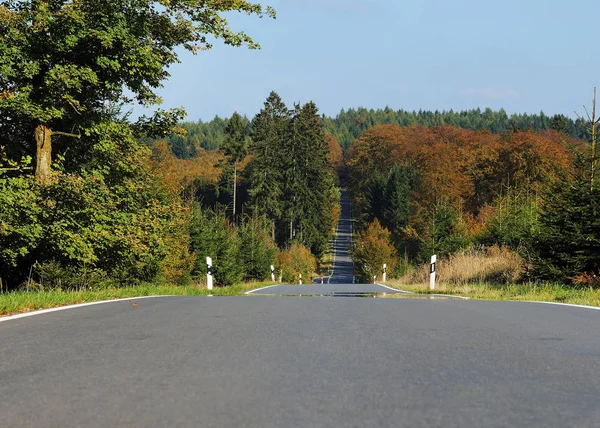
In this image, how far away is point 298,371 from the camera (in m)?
4.97

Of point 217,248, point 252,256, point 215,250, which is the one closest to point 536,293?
point 215,250

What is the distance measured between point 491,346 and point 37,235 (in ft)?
41.7

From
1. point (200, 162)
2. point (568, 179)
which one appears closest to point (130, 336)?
point (568, 179)

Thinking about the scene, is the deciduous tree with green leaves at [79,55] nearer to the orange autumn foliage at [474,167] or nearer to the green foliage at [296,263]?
the green foliage at [296,263]

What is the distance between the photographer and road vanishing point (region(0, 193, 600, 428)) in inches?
145

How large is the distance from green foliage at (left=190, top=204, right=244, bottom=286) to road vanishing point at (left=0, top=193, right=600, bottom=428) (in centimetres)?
3405

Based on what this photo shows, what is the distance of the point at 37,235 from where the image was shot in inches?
634

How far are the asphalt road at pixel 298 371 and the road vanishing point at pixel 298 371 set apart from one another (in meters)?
0.01

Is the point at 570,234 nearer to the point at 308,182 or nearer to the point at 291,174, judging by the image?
the point at 291,174

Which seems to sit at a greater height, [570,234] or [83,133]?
[83,133]

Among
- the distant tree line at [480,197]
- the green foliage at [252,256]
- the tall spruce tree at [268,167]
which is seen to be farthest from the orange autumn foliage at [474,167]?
the green foliage at [252,256]

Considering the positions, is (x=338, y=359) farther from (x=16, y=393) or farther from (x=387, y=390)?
Answer: (x=16, y=393)

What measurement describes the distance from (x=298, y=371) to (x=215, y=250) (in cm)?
3848

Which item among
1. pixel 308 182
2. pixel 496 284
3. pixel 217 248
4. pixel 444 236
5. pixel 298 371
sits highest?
pixel 308 182
